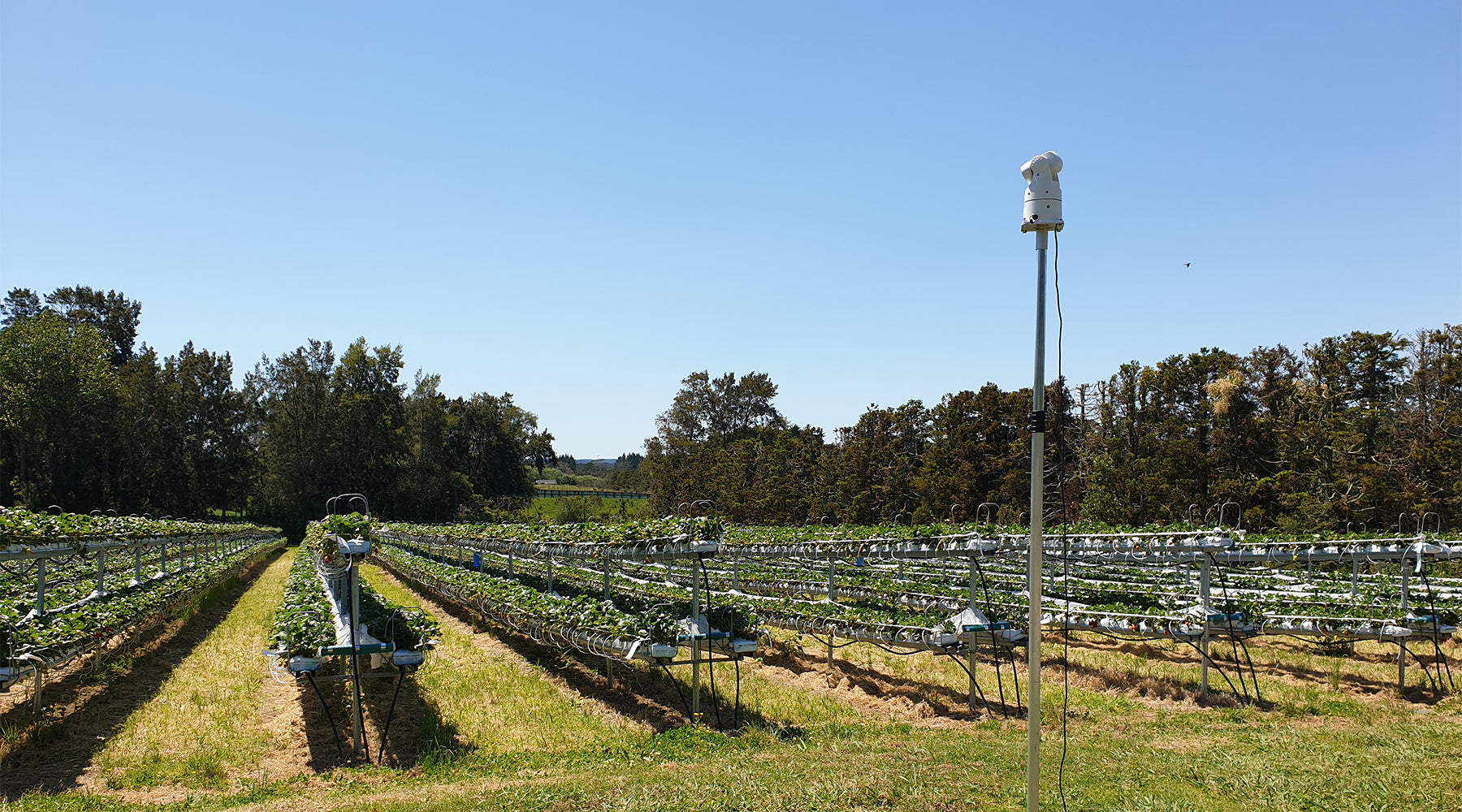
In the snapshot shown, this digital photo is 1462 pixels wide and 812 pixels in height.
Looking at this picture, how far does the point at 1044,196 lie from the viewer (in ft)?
17.8

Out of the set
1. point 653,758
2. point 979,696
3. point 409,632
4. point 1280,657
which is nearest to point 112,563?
point 409,632

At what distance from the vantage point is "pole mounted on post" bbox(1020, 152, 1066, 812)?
514 cm

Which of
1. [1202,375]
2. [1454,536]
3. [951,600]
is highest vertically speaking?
[1202,375]

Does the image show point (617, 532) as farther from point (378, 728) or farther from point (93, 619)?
point (93, 619)

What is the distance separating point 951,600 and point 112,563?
2624cm

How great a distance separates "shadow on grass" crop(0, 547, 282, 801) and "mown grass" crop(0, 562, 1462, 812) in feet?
2.32

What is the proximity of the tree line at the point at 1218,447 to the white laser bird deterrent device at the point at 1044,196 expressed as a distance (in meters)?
12.1

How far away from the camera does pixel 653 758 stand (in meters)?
8.58

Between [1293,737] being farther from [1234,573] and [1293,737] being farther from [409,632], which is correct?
[1234,573]

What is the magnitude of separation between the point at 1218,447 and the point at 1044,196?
24.5 meters

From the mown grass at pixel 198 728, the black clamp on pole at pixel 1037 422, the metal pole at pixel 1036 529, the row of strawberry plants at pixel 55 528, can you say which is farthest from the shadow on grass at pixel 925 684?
the row of strawberry plants at pixel 55 528

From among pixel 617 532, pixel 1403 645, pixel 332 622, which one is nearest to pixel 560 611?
pixel 617 532

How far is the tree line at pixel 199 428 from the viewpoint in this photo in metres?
51.0

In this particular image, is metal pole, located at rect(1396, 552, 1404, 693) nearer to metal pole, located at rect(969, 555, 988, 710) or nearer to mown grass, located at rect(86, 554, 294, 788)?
metal pole, located at rect(969, 555, 988, 710)
